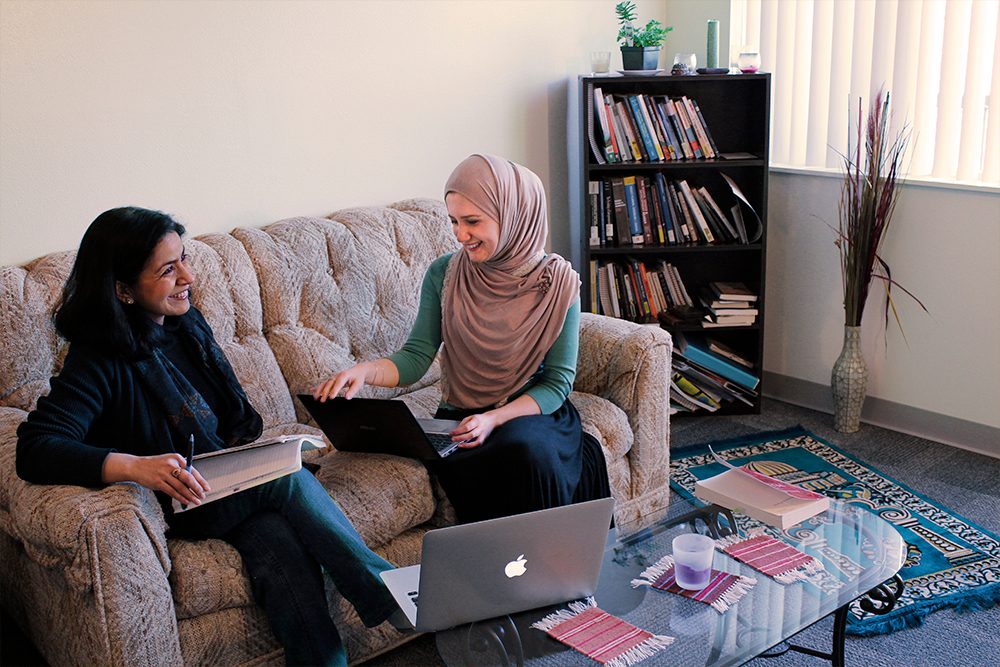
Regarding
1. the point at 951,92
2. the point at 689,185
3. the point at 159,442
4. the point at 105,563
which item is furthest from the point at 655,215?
the point at 105,563

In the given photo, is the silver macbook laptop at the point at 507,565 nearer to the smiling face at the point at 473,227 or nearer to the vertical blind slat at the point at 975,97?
the smiling face at the point at 473,227

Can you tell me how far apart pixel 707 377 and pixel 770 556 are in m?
1.87

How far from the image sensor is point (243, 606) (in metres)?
2.05

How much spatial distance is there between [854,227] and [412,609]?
2.29 m

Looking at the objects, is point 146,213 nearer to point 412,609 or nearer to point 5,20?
point 5,20

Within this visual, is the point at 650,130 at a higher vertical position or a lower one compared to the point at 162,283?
higher

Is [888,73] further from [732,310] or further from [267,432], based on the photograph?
[267,432]

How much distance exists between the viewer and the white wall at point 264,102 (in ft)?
8.45

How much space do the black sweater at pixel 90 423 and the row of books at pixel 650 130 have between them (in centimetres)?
201

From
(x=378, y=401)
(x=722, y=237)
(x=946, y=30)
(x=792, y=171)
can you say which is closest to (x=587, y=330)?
(x=378, y=401)

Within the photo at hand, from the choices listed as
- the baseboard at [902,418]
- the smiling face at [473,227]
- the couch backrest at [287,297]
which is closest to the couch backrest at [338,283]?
the couch backrest at [287,297]

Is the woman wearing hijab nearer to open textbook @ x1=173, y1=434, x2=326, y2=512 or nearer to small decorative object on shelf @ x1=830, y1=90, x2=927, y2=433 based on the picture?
open textbook @ x1=173, y1=434, x2=326, y2=512

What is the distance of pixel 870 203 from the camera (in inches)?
131

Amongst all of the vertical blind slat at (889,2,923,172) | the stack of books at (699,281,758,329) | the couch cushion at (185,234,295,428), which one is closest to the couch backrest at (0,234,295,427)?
the couch cushion at (185,234,295,428)
